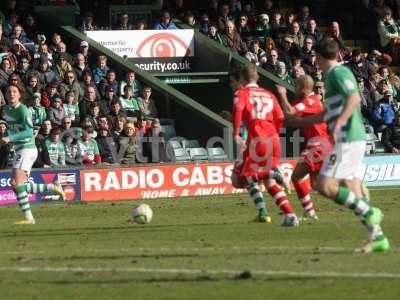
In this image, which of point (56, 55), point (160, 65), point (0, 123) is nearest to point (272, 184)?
point (0, 123)

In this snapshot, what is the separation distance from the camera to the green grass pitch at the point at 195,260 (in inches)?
409

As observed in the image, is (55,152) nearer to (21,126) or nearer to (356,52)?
(21,126)

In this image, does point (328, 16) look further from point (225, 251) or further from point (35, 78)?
point (225, 251)

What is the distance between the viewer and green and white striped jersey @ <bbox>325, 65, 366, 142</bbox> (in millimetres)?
12336

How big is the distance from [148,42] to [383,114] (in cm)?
613

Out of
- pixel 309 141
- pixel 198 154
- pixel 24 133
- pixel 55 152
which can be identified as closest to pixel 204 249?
pixel 309 141

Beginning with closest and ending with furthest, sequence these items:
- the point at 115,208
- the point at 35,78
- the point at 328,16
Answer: the point at 115,208 → the point at 35,78 → the point at 328,16

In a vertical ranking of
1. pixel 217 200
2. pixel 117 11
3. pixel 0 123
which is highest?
pixel 117 11

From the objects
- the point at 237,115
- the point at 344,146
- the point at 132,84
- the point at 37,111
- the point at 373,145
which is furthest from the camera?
the point at 373,145

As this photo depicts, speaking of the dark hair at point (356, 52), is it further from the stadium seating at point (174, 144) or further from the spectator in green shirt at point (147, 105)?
the stadium seating at point (174, 144)

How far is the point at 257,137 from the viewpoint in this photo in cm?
1661

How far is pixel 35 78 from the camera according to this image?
85.5 ft

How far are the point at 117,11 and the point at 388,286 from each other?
73.3 feet

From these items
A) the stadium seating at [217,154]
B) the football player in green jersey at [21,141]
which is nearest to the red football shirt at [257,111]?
the football player in green jersey at [21,141]
